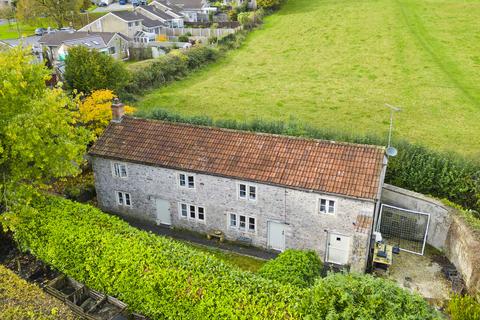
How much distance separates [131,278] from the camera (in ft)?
64.5

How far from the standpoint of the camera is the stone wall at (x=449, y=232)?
23250 millimetres

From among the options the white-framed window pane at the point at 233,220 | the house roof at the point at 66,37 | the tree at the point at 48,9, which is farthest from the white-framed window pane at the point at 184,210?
the tree at the point at 48,9

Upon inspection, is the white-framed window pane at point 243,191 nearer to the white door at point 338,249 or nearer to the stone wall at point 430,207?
the white door at point 338,249

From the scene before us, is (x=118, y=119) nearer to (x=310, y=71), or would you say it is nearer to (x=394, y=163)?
(x=394, y=163)

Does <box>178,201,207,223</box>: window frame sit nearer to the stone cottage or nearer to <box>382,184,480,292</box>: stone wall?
the stone cottage

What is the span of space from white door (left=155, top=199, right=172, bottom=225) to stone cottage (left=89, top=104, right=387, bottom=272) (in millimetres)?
81

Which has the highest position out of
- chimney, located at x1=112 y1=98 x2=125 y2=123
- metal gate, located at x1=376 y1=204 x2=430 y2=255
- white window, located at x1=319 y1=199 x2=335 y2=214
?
chimney, located at x1=112 y1=98 x2=125 y2=123

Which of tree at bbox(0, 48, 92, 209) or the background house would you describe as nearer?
tree at bbox(0, 48, 92, 209)

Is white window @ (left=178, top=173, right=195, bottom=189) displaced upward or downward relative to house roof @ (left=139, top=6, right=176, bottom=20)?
downward

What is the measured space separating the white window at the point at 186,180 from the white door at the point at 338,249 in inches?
374

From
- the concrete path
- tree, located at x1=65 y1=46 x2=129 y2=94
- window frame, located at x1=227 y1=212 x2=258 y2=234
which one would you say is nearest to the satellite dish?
window frame, located at x1=227 y1=212 x2=258 y2=234

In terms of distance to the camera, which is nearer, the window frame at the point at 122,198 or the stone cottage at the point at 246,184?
the stone cottage at the point at 246,184

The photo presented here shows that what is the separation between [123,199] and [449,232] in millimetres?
22353

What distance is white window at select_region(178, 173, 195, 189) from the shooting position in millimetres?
27875
